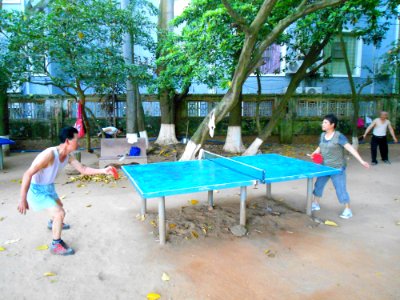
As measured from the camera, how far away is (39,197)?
11.9ft

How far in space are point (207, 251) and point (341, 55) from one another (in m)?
14.7

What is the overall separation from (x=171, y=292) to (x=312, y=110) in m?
11.6

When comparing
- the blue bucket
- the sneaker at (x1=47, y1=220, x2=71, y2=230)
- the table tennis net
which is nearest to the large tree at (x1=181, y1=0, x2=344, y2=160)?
the blue bucket

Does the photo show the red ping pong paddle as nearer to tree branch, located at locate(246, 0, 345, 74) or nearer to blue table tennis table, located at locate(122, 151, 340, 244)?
blue table tennis table, located at locate(122, 151, 340, 244)

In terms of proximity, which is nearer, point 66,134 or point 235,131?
A: point 66,134

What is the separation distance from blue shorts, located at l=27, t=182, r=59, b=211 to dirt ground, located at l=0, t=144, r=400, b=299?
1.98 ft

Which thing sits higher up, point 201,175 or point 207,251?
point 201,175

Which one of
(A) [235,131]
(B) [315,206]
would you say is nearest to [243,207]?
(B) [315,206]

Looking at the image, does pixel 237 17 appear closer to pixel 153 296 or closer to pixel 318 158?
pixel 318 158

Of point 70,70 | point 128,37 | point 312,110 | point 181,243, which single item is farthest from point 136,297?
point 312,110

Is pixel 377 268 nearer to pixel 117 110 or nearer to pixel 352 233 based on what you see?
pixel 352 233

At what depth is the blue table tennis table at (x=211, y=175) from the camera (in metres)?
3.73

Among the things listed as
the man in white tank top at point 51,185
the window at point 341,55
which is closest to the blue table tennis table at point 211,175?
the man in white tank top at point 51,185

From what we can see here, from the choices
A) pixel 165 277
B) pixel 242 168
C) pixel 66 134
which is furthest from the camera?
pixel 242 168
